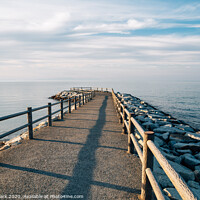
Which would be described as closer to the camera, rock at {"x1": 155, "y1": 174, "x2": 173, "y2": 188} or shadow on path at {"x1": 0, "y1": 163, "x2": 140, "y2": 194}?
shadow on path at {"x1": 0, "y1": 163, "x2": 140, "y2": 194}

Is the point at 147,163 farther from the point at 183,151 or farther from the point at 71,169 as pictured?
the point at 183,151

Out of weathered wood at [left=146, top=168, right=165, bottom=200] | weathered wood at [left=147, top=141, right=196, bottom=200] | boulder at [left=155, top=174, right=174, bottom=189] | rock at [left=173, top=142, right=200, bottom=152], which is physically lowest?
rock at [left=173, top=142, right=200, bottom=152]

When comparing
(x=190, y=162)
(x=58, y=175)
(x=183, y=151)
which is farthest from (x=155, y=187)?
(x=183, y=151)

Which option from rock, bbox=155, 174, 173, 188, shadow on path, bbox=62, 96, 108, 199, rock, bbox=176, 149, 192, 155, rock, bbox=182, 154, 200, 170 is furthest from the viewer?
rock, bbox=176, 149, 192, 155

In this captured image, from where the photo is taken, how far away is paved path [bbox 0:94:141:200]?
3347 mm

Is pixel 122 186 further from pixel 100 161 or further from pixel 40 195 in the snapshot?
pixel 40 195

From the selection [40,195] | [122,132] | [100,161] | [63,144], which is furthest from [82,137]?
[40,195]

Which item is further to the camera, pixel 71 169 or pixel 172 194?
pixel 71 169

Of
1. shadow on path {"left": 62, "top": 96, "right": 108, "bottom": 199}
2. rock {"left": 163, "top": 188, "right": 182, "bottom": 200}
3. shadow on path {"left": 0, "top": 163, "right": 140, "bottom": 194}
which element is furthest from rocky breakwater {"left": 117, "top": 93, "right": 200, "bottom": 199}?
shadow on path {"left": 62, "top": 96, "right": 108, "bottom": 199}

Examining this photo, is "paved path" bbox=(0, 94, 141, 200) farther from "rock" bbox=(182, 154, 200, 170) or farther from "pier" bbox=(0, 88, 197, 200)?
"rock" bbox=(182, 154, 200, 170)

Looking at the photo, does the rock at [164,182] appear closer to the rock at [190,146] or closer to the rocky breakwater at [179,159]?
the rocky breakwater at [179,159]

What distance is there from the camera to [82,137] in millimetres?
6785

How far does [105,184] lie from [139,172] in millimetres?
944

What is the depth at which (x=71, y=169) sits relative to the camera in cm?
417
